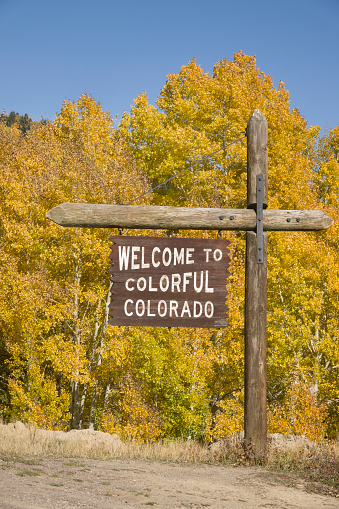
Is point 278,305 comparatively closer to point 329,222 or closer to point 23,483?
point 329,222

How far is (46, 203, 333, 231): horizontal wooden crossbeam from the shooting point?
6.86 meters

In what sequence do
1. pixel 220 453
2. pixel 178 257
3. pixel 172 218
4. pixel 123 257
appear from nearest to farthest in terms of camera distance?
pixel 123 257, pixel 178 257, pixel 172 218, pixel 220 453

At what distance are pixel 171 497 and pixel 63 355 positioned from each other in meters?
12.1

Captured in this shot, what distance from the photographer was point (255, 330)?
7.17 metres

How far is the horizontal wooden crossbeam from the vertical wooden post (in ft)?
0.78

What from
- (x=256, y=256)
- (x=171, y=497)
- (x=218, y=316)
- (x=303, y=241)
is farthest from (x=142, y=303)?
(x=303, y=241)

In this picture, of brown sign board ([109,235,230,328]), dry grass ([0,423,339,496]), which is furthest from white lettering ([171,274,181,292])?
dry grass ([0,423,339,496])

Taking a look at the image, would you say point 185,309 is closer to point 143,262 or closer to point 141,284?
point 141,284

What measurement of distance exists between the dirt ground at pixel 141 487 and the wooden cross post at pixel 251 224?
0.99m

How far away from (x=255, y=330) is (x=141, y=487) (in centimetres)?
275

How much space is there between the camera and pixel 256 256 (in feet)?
23.6

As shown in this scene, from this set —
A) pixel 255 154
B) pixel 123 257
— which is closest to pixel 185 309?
pixel 123 257

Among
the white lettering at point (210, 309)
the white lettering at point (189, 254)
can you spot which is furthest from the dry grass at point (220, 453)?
the white lettering at point (189, 254)

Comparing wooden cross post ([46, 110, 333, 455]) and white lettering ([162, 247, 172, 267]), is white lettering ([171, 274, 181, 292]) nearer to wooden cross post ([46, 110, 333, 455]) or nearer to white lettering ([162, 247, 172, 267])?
white lettering ([162, 247, 172, 267])
